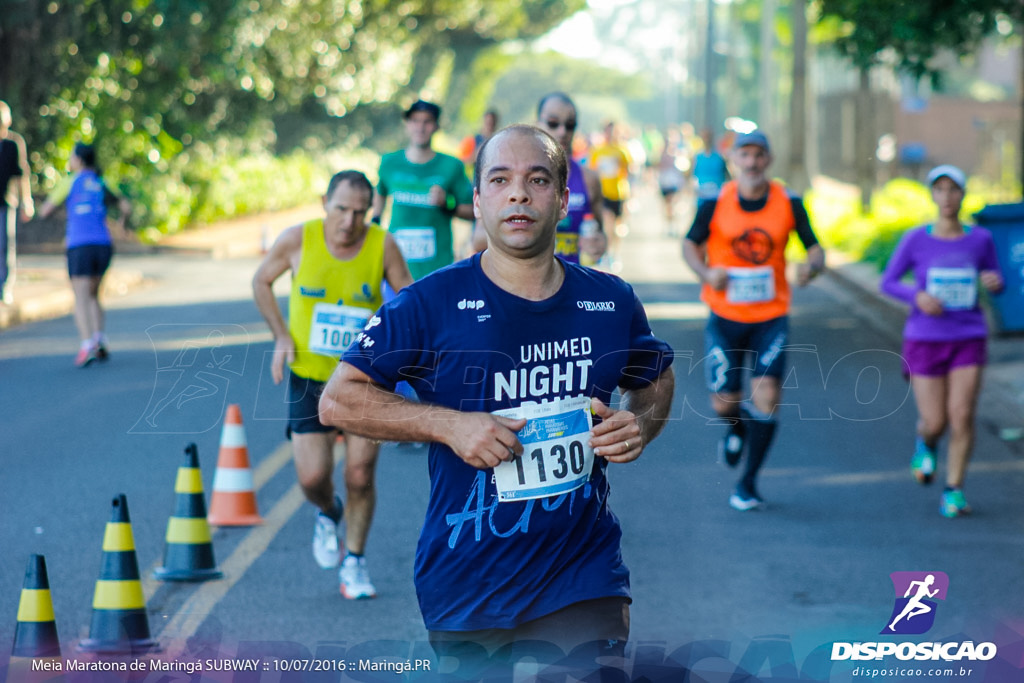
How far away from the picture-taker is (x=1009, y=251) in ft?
36.3

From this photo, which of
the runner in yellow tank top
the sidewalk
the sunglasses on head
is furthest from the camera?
the sidewalk

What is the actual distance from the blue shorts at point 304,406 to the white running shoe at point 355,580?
59 cm

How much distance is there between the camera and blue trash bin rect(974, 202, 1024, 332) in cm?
1100

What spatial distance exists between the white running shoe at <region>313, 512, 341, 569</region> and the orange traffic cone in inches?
38.0

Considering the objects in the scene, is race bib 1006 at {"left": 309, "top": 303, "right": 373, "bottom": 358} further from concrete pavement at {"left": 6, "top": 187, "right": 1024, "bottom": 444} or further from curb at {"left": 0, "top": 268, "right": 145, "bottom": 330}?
curb at {"left": 0, "top": 268, "right": 145, "bottom": 330}

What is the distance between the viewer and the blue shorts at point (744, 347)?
8297 mm

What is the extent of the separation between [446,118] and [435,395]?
64101mm

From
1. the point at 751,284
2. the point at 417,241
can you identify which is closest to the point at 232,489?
the point at 417,241

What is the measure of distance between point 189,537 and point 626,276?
603 inches

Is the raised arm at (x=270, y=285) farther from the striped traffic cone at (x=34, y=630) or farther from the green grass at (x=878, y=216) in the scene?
the green grass at (x=878, y=216)

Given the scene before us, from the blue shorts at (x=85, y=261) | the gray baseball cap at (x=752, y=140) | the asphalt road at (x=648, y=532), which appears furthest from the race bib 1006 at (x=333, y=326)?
the blue shorts at (x=85, y=261)

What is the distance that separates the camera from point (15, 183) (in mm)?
16016

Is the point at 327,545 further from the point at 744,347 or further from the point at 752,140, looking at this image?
the point at 752,140

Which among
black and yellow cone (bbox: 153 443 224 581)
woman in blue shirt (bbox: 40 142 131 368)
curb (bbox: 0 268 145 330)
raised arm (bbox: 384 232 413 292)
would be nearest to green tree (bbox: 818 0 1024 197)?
woman in blue shirt (bbox: 40 142 131 368)
